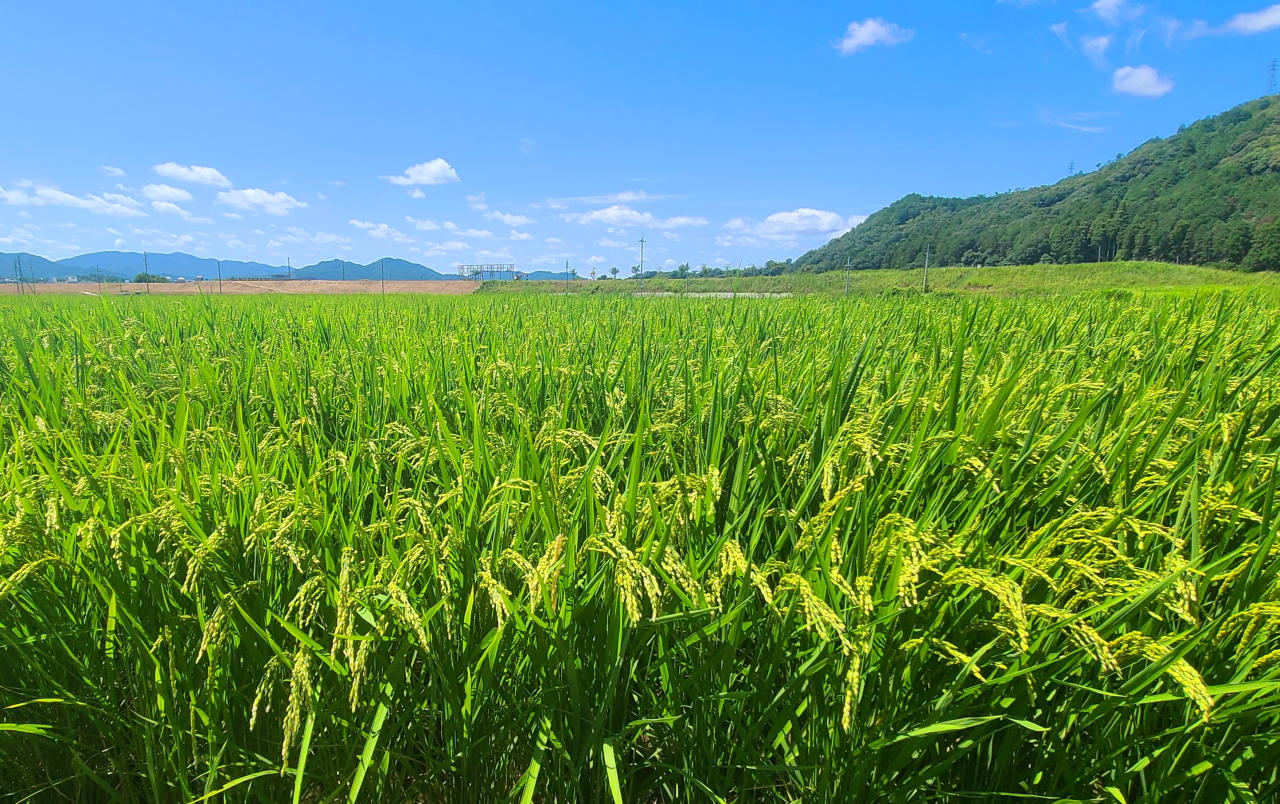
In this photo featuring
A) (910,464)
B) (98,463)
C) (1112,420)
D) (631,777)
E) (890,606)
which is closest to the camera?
(890,606)

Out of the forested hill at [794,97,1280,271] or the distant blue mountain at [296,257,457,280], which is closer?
the forested hill at [794,97,1280,271]

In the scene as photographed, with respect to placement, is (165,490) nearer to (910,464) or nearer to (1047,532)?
(910,464)

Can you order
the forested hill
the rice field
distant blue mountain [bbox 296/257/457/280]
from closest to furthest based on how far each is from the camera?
1. the rice field
2. the forested hill
3. distant blue mountain [bbox 296/257/457/280]

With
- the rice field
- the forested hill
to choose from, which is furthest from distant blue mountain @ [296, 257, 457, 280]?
the rice field

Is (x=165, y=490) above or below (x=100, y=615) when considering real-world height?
above

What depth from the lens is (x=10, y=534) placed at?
0.89 m

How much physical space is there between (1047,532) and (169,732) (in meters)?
1.57

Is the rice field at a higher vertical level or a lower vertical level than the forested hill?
lower

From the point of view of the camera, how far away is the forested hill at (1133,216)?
2426 inches

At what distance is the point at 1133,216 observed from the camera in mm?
68188

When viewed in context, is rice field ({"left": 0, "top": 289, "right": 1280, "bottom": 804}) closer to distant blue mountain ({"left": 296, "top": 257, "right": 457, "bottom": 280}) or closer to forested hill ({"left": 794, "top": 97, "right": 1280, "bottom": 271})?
forested hill ({"left": 794, "top": 97, "right": 1280, "bottom": 271})

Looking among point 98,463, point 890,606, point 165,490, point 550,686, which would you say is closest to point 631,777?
point 550,686

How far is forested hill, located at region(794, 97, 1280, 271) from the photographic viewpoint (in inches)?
2426

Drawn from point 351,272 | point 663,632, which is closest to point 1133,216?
point 663,632
